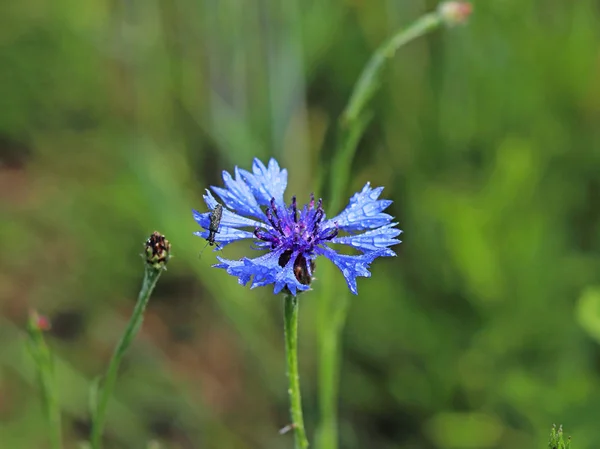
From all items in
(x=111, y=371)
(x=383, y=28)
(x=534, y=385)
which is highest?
(x=383, y=28)

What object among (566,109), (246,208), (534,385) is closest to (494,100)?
(566,109)

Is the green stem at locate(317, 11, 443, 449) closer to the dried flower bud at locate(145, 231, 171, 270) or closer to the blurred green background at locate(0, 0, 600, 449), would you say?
the blurred green background at locate(0, 0, 600, 449)

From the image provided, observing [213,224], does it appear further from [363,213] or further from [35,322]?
[35,322]

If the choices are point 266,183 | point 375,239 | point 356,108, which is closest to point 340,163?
point 356,108

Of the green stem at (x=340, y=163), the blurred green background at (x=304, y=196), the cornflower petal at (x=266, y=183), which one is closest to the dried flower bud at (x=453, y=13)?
the green stem at (x=340, y=163)

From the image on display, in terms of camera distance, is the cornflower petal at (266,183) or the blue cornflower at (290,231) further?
the cornflower petal at (266,183)

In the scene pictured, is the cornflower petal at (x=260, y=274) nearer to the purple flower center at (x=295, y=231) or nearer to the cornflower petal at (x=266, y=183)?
the purple flower center at (x=295, y=231)

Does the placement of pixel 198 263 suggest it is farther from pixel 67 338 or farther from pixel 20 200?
pixel 20 200
